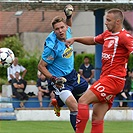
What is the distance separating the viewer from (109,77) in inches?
394

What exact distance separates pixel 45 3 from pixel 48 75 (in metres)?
10.7

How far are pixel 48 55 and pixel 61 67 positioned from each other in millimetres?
372

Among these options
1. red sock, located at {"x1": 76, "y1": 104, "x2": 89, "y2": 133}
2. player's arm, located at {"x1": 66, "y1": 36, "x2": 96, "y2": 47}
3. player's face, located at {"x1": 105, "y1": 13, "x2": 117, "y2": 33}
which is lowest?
red sock, located at {"x1": 76, "y1": 104, "x2": 89, "y2": 133}

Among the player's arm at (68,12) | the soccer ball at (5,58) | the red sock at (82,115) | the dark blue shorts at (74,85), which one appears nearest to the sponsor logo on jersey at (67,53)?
the dark blue shorts at (74,85)

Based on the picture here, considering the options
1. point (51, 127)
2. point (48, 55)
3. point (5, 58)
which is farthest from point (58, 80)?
point (51, 127)

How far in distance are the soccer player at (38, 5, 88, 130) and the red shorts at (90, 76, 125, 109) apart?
118cm

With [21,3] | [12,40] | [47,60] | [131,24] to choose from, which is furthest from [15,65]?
[131,24]

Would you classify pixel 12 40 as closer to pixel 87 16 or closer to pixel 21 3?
pixel 87 16

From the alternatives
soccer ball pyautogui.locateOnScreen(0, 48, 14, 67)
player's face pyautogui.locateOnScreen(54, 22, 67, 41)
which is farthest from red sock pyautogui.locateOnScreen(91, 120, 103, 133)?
soccer ball pyautogui.locateOnScreen(0, 48, 14, 67)

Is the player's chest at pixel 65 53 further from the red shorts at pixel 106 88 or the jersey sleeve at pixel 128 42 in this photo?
the jersey sleeve at pixel 128 42

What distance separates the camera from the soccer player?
37.1 feet

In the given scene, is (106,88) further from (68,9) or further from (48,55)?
(68,9)

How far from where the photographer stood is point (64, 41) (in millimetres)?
11438

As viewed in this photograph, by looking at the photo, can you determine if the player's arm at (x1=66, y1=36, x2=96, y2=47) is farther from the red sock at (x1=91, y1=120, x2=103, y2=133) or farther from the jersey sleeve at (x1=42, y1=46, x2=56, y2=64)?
the red sock at (x1=91, y1=120, x2=103, y2=133)
